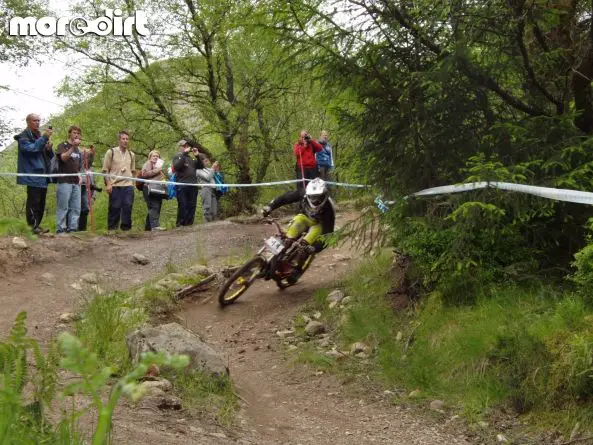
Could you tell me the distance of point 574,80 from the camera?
5.98 metres

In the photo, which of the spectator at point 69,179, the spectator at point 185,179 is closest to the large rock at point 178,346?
the spectator at point 69,179

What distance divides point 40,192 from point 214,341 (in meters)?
4.78

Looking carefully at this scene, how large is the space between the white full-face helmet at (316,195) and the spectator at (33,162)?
438cm

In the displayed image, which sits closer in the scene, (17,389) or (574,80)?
(17,389)

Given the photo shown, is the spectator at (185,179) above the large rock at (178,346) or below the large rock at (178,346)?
above

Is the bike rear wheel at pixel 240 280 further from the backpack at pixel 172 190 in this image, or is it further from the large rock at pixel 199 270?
the backpack at pixel 172 190

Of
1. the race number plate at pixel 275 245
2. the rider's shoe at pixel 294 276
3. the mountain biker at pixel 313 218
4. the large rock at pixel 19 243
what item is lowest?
the rider's shoe at pixel 294 276

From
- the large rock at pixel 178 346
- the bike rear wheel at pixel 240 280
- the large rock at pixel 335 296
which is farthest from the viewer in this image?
the bike rear wheel at pixel 240 280

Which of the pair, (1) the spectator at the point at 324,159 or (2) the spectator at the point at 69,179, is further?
(1) the spectator at the point at 324,159

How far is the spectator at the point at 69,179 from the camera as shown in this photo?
37.0 feet

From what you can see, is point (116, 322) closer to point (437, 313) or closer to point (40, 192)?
point (437, 313)

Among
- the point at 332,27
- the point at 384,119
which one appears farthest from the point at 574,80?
the point at 332,27

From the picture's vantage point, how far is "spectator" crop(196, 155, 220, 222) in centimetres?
1527

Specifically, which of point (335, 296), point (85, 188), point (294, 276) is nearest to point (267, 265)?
point (294, 276)
